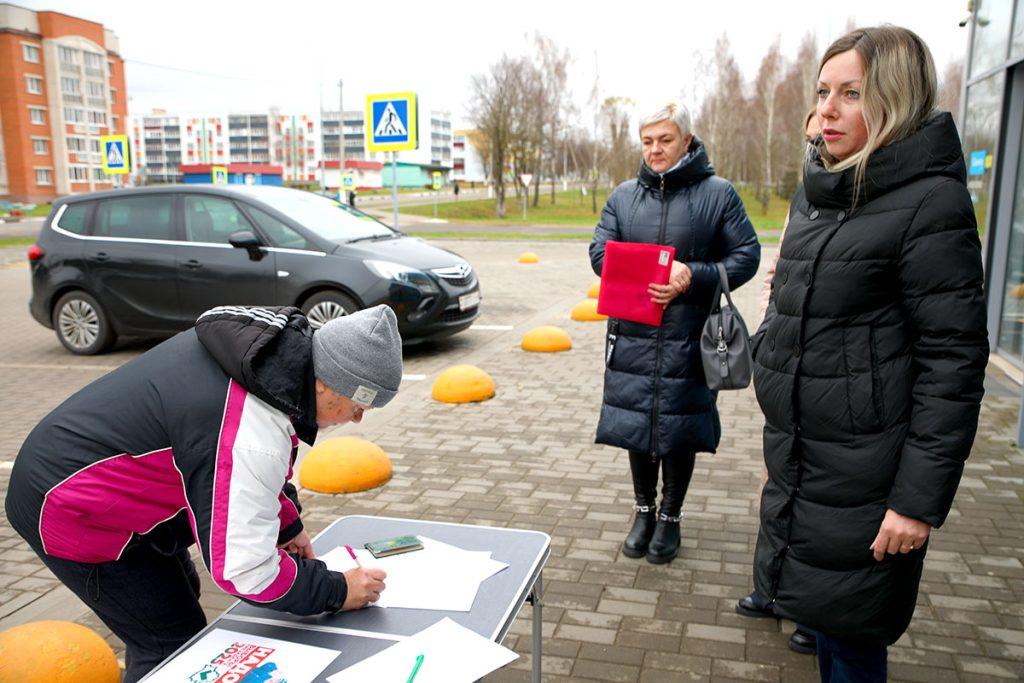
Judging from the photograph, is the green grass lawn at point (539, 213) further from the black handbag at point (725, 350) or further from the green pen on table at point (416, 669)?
the green pen on table at point (416, 669)

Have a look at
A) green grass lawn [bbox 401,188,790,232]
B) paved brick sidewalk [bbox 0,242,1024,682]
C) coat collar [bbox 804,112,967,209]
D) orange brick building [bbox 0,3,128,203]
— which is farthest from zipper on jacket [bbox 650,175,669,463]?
orange brick building [bbox 0,3,128,203]

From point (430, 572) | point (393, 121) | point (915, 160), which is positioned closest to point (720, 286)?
point (915, 160)

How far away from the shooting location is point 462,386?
278 inches

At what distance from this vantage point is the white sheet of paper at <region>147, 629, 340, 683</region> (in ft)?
5.77

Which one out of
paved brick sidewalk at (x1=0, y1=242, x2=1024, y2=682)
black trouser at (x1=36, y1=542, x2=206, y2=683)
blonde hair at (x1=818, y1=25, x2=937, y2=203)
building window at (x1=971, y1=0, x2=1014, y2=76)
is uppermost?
building window at (x1=971, y1=0, x2=1014, y2=76)

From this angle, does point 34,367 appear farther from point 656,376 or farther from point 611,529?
point 656,376

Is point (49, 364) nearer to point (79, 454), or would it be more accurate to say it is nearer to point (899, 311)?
point (79, 454)

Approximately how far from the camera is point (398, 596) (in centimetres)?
214

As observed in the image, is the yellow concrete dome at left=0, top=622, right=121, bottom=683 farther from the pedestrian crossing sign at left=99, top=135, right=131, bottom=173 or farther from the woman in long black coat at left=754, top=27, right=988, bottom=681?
the pedestrian crossing sign at left=99, top=135, right=131, bottom=173

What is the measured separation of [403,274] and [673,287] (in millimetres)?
5118

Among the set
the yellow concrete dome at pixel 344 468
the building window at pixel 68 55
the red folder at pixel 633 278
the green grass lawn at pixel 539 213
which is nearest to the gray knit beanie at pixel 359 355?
the red folder at pixel 633 278

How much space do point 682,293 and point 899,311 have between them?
157 centimetres

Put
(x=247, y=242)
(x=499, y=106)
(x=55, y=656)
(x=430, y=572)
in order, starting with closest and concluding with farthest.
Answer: (x=430, y=572)
(x=55, y=656)
(x=247, y=242)
(x=499, y=106)

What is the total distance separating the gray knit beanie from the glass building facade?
748cm
